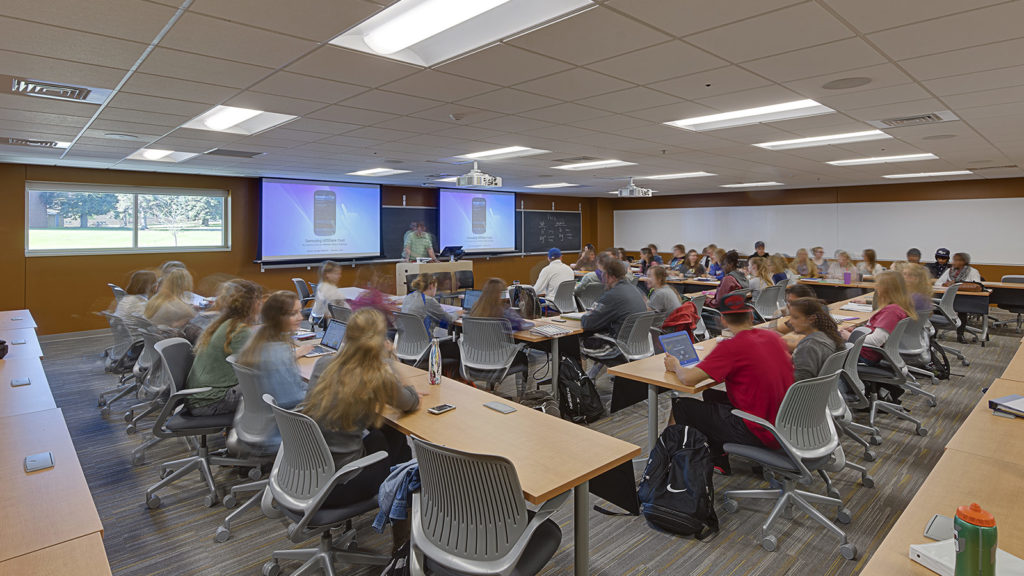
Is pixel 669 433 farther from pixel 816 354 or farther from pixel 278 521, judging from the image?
pixel 278 521

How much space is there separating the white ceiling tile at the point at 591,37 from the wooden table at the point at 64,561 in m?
2.71

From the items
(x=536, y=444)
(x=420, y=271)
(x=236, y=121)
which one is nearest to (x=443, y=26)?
(x=536, y=444)

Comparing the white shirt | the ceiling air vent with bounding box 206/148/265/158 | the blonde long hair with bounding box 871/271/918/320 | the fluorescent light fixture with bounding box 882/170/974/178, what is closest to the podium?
the white shirt

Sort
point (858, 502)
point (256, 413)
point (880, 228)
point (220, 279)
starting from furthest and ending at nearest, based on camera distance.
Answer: point (880, 228) < point (220, 279) < point (858, 502) < point (256, 413)

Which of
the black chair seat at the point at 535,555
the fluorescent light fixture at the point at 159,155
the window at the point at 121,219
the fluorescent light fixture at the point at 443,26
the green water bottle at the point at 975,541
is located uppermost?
the fluorescent light fixture at the point at 159,155

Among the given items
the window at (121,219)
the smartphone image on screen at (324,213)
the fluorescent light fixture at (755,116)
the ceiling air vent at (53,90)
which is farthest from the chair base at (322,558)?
the smartphone image on screen at (324,213)

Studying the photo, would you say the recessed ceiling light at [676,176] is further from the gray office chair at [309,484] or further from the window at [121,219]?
the gray office chair at [309,484]

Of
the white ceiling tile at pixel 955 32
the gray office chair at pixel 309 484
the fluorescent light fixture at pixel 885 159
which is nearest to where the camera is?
the gray office chair at pixel 309 484

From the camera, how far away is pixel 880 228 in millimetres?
11883

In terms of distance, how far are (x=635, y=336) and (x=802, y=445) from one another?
212cm

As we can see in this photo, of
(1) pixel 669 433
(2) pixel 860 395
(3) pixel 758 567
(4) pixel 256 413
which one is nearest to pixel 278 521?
(4) pixel 256 413

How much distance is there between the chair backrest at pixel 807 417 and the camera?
2.68 meters

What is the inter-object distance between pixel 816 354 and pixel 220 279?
9677 millimetres

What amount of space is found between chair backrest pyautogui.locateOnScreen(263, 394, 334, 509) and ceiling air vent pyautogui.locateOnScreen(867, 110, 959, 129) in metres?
5.39
